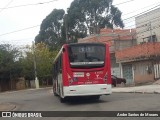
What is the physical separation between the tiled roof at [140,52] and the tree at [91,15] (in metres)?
24.2

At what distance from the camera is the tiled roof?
42.6 metres

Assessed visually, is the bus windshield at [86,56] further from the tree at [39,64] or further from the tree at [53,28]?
the tree at [53,28]

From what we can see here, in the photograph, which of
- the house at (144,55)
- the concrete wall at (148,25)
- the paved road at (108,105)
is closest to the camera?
the paved road at (108,105)

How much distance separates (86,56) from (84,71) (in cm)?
82

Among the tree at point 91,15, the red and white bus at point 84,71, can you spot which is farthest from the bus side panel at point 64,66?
the tree at point 91,15

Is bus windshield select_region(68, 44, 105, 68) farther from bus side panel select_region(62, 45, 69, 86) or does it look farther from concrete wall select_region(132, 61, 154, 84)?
concrete wall select_region(132, 61, 154, 84)

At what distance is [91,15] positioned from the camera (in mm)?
73938

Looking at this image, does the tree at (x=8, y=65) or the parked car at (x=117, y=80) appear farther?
the tree at (x=8, y=65)

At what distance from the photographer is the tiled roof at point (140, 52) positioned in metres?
42.6

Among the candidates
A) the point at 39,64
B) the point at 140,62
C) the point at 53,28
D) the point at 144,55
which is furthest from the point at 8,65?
the point at 144,55

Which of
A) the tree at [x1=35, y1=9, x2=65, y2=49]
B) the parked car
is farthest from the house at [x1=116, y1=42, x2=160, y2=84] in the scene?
the tree at [x1=35, y1=9, x2=65, y2=49]

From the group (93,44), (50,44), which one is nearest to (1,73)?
(50,44)

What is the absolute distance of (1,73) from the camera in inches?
2539

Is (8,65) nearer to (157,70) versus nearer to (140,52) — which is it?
(140,52)
